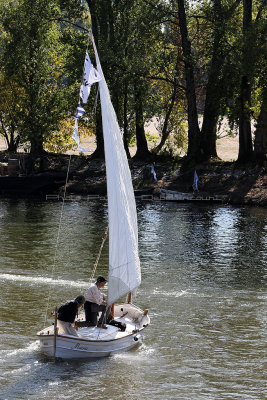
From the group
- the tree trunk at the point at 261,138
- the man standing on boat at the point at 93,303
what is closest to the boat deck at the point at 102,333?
the man standing on boat at the point at 93,303

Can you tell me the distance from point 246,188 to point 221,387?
41.3m

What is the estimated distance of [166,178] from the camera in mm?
68625

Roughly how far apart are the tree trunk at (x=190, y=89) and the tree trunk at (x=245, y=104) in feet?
15.2

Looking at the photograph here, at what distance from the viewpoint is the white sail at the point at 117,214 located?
24.7 meters

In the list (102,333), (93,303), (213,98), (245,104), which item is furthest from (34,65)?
(102,333)

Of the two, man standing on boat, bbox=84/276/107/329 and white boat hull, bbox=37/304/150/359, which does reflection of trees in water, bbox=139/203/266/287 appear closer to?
white boat hull, bbox=37/304/150/359

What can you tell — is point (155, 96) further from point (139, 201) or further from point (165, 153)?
point (139, 201)

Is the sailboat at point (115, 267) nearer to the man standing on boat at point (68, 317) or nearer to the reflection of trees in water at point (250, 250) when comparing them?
the man standing on boat at point (68, 317)

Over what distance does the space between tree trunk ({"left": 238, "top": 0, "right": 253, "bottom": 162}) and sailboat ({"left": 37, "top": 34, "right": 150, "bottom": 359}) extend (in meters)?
36.2

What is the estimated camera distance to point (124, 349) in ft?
82.0

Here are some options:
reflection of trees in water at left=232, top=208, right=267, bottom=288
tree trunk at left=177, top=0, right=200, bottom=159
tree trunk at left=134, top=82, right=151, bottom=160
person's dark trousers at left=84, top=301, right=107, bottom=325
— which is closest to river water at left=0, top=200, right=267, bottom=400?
reflection of trees in water at left=232, top=208, right=267, bottom=288

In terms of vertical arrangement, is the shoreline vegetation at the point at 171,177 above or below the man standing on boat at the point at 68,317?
above

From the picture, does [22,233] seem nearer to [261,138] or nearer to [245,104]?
[245,104]

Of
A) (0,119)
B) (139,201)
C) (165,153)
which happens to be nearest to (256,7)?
(165,153)
